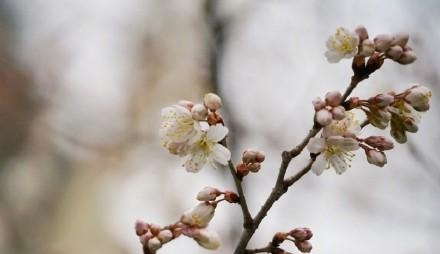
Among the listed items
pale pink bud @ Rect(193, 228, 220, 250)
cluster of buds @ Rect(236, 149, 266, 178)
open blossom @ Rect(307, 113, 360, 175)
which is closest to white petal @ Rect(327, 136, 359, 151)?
open blossom @ Rect(307, 113, 360, 175)

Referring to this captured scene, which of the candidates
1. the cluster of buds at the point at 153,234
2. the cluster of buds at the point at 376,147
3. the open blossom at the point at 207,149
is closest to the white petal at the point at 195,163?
the open blossom at the point at 207,149

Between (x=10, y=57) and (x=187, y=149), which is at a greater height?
(x=10, y=57)

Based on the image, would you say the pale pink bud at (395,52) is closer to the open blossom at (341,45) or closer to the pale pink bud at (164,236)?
the open blossom at (341,45)

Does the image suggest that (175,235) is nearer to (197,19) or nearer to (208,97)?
(208,97)

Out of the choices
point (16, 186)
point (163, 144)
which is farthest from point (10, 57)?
point (163, 144)

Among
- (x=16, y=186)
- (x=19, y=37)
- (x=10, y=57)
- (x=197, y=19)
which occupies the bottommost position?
(x=16, y=186)

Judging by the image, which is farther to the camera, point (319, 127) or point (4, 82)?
point (4, 82)
